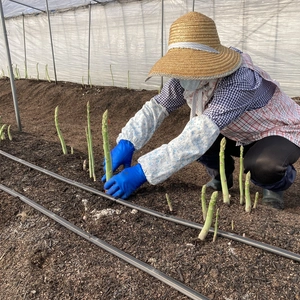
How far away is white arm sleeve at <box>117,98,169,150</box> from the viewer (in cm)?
172

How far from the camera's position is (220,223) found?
1.30m

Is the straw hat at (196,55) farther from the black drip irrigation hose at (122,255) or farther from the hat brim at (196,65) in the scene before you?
the black drip irrigation hose at (122,255)

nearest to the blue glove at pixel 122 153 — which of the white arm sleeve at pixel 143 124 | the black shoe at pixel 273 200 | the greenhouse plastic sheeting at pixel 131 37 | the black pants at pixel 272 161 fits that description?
the white arm sleeve at pixel 143 124

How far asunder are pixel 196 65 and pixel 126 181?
2.02 feet

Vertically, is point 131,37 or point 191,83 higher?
point 191,83

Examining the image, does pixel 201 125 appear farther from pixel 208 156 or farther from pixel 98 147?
pixel 98 147

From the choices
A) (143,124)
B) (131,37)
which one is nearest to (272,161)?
(143,124)

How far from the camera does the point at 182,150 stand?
1.38 meters

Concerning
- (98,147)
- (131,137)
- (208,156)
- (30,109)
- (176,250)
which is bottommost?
(30,109)

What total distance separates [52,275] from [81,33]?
19.0ft

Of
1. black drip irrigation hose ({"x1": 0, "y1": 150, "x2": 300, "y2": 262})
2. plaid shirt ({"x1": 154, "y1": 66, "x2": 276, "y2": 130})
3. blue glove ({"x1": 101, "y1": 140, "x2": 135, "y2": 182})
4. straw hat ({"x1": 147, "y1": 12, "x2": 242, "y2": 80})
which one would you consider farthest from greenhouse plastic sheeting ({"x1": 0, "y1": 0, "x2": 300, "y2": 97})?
black drip irrigation hose ({"x1": 0, "y1": 150, "x2": 300, "y2": 262})

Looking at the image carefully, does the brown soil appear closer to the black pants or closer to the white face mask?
the black pants

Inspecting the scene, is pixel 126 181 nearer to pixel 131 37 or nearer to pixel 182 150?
pixel 182 150

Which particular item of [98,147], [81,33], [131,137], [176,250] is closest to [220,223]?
[176,250]
